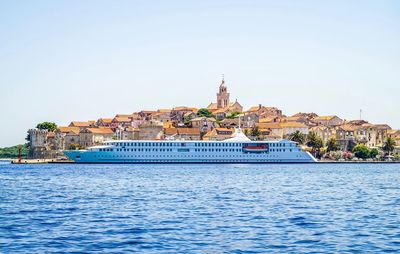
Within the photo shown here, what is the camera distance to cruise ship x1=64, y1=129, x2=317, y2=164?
12775 cm

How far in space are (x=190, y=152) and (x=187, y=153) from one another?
0.67 m

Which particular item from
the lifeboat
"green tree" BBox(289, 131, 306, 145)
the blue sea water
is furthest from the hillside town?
the blue sea water

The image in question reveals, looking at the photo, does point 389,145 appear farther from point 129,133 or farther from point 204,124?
point 129,133

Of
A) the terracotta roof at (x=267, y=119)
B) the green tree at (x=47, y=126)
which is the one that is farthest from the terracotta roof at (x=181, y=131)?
the green tree at (x=47, y=126)

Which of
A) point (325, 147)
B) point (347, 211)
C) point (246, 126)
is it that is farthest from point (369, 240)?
point (246, 126)

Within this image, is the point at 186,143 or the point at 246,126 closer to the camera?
the point at 186,143

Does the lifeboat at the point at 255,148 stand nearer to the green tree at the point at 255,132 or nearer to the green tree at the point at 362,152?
the green tree at the point at 255,132

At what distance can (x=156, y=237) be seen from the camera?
25578 millimetres

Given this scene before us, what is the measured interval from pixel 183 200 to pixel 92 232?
14117mm

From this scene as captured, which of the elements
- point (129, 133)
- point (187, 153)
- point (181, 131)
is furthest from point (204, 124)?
point (187, 153)

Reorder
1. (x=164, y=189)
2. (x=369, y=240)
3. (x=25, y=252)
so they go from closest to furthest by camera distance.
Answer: (x=25, y=252), (x=369, y=240), (x=164, y=189)

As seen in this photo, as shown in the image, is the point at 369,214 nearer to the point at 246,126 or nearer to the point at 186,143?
the point at 186,143

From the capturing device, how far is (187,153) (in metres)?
130

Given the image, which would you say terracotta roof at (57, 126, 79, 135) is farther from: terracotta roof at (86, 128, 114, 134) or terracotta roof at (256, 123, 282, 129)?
terracotta roof at (256, 123, 282, 129)
